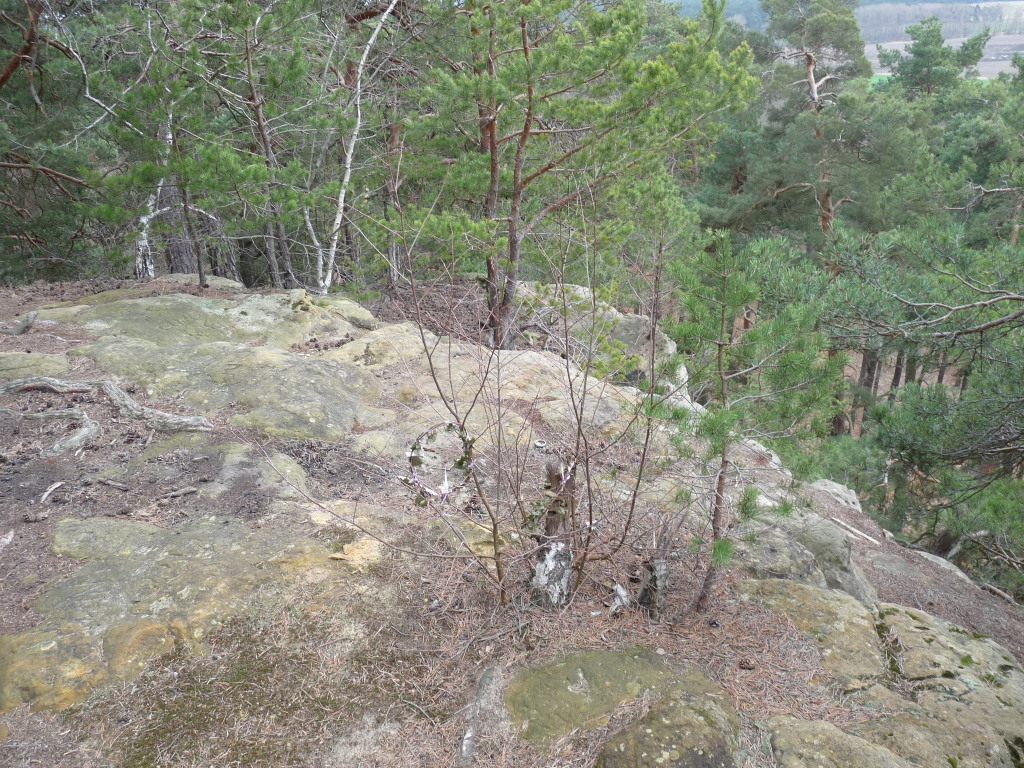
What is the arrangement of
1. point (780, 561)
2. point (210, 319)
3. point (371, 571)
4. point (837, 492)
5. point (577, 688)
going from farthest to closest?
1. point (837, 492)
2. point (210, 319)
3. point (780, 561)
4. point (371, 571)
5. point (577, 688)

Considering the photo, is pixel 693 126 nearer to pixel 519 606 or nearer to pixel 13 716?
pixel 519 606

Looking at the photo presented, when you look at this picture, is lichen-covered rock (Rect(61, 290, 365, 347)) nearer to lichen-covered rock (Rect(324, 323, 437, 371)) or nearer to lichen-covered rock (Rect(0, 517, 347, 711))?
lichen-covered rock (Rect(324, 323, 437, 371))

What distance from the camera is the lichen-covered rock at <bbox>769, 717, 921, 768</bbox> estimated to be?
230cm

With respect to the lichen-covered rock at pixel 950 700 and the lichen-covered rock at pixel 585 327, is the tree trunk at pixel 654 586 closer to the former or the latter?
the lichen-covered rock at pixel 950 700

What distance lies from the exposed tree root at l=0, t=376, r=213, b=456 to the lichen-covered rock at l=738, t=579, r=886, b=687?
4.00m

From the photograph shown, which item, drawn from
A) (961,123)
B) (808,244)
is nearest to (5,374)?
(808,244)

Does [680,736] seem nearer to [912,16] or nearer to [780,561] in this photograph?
[780,561]

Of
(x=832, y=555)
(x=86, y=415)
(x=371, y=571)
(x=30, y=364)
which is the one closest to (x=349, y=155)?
(x=30, y=364)

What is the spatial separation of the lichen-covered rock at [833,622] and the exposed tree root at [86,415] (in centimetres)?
400

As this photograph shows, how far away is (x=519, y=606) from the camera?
305cm

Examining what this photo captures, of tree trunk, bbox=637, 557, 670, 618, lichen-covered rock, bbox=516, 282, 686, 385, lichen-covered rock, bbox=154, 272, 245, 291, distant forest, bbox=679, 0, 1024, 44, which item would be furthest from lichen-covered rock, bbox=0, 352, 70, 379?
distant forest, bbox=679, 0, 1024, 44

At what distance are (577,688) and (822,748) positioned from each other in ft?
3.15

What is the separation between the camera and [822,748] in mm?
2369

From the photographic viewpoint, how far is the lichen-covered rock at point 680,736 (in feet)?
7.60
